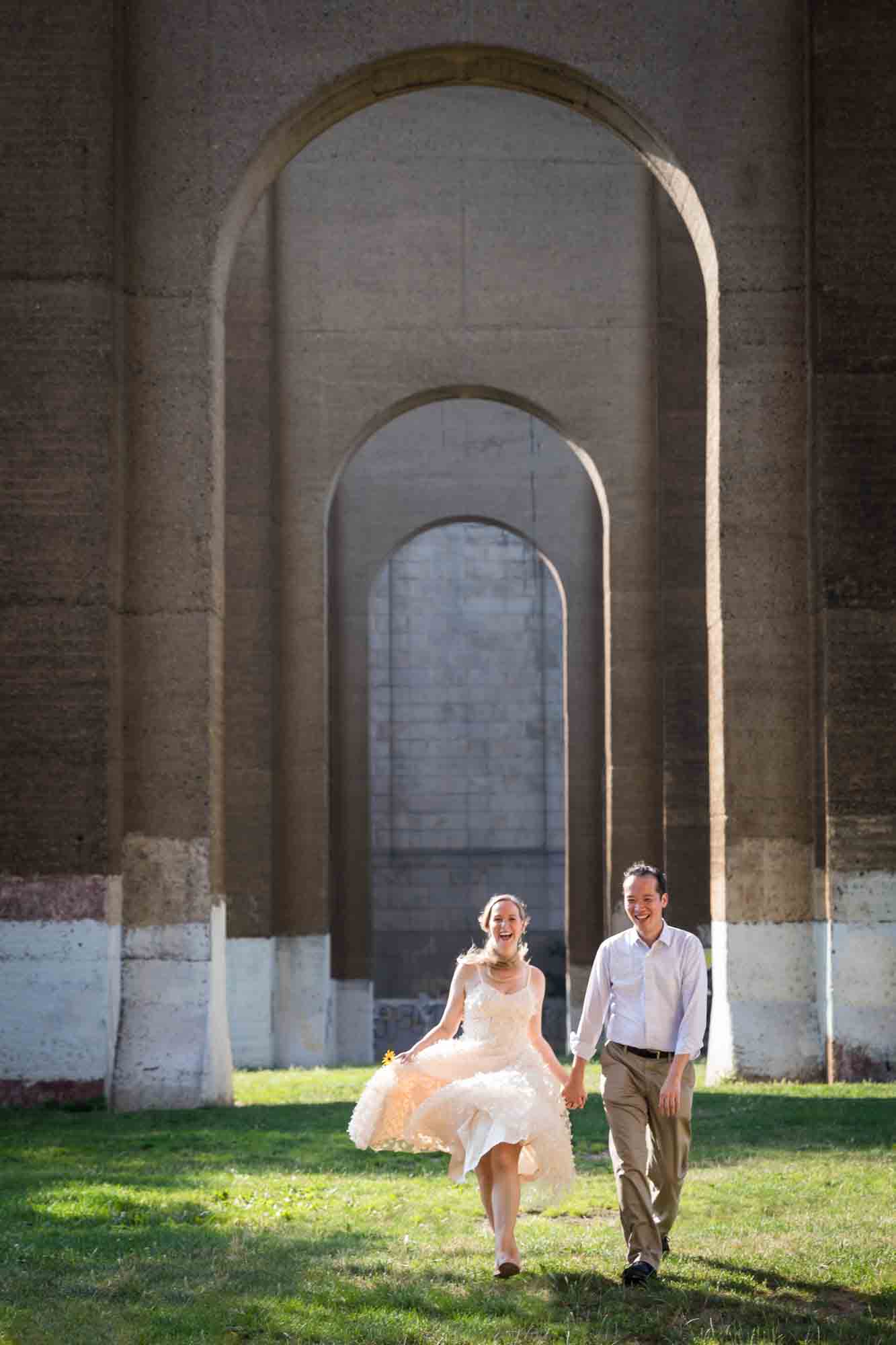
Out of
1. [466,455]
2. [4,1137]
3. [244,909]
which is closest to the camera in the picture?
[4,1137]

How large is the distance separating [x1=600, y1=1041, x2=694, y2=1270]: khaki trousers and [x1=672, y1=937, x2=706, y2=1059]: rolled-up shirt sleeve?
0.12 metres

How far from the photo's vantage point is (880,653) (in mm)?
14523

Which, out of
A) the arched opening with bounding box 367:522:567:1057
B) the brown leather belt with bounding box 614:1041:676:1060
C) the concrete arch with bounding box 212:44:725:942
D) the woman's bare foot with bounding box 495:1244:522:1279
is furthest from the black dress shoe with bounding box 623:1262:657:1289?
the arched opening with bounding box 367:522:567:1057

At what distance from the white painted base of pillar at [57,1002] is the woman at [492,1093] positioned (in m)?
6.62

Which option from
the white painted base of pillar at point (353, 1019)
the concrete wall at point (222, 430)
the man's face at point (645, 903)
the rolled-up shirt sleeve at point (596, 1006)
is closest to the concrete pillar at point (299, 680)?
the white painted base of pillar at point (353, 1019)

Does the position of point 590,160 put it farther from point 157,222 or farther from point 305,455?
point 157,222

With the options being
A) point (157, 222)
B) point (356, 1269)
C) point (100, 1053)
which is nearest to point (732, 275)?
point (157, 222)

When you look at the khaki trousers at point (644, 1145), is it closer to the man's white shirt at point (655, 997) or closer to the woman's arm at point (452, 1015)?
the man's white shirt at point (655, 997)

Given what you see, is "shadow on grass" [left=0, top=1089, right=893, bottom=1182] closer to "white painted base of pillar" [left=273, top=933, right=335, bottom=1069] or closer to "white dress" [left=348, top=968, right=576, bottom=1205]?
"white dress" [left=348, top=968, right=576, bottom=1205]

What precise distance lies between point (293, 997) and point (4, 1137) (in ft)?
41.8

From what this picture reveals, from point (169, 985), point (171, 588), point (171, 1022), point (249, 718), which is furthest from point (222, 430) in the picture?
point (249, 718)

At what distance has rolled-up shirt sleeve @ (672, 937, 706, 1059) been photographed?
23.6 ft

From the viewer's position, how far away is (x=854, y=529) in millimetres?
14656

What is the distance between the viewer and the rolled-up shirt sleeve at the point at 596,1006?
7293 mm
